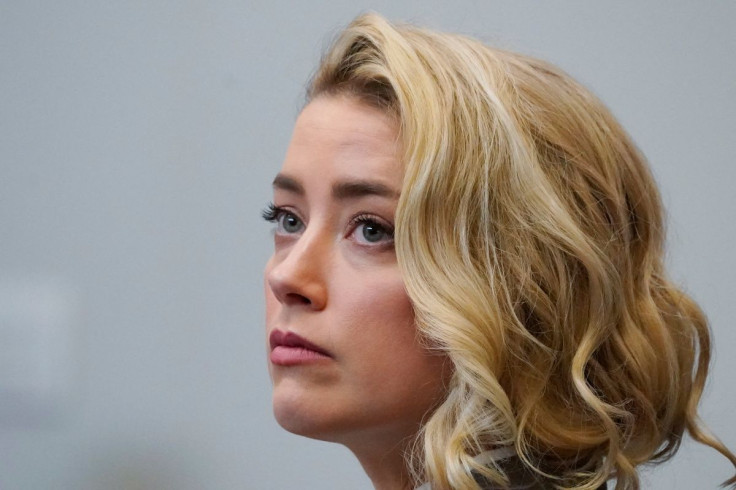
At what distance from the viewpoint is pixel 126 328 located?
2527mm

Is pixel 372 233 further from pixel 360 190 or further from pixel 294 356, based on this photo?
pixel 294 356

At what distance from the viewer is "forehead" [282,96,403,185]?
1527 mm

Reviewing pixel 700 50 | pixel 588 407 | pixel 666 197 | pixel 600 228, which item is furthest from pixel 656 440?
pixel 700 50

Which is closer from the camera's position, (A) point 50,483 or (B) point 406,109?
(B) point 406,109

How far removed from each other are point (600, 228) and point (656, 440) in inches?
13.0

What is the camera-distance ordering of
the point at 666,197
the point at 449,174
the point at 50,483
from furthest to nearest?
the point at 50,483
the point at 666,197
the point at 449,174

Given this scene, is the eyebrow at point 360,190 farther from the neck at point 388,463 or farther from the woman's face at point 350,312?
the neck at point 388,463

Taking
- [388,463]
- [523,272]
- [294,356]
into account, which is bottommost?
[388,463]

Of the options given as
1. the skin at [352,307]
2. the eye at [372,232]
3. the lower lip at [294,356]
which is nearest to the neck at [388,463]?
the skin at [352,307]

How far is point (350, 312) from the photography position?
58.5 inches

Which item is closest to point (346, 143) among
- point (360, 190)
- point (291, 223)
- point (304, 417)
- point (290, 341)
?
point (360, 190)

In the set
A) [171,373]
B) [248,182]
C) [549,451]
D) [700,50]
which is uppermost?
[700,50]

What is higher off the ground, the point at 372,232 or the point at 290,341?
the point at 372,232

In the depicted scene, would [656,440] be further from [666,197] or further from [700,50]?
[700,50]
